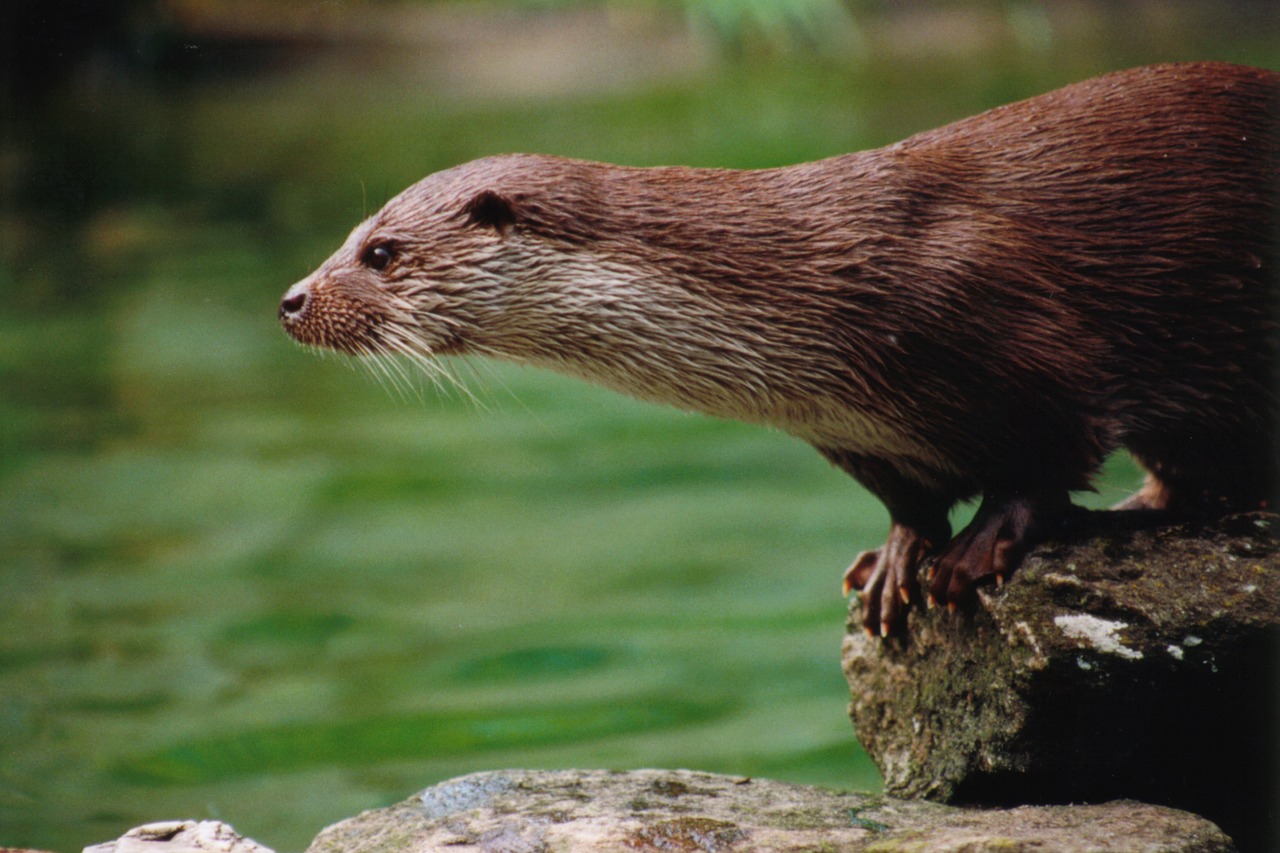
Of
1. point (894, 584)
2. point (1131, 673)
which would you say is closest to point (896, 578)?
point (894, 584)

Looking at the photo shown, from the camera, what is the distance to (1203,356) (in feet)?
9.23

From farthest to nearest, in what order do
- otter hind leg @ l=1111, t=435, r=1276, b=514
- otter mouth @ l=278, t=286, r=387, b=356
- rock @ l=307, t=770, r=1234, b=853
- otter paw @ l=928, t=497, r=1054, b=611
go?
otter mouth @ l=278, t=286, r=387, b=356 < otter hind leg @ l=1111, t=435, r=1276, b=514 < otter paw @ l=928, t=497, r=1054, b=611 < rock @ l=307, t=770, r=1234, b=853

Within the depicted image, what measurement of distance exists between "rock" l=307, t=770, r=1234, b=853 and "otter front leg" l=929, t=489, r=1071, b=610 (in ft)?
1.35

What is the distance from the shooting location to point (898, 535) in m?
3.15

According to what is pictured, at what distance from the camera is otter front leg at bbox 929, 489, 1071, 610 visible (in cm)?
277

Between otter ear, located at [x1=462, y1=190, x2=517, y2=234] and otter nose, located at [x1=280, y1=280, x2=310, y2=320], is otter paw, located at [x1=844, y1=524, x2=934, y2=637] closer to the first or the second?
otter ear, located at [x1=462, y1=190, x2=517, y2=234]

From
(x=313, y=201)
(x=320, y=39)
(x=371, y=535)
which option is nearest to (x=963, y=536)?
(x=371, y=535)

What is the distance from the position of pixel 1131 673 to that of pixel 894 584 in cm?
64

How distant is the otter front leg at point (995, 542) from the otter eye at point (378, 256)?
48.8 inches

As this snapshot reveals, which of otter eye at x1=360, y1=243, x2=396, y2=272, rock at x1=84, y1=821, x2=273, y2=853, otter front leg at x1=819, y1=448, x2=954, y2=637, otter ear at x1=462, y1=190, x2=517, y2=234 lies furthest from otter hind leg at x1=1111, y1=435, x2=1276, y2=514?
rock at x1=84, y1=821, x2=273, y2=853

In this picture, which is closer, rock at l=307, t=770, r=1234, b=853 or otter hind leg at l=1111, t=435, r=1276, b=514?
rock at l=307, t=770, r=1234, b=853

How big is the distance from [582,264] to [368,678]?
9.24 feet

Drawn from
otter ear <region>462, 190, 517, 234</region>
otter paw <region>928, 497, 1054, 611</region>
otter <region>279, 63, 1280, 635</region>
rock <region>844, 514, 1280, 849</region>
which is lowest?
rock <region>844, 514, 1280, 849</region>

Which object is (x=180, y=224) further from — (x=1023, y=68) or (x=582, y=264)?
(x=582, y=264)
